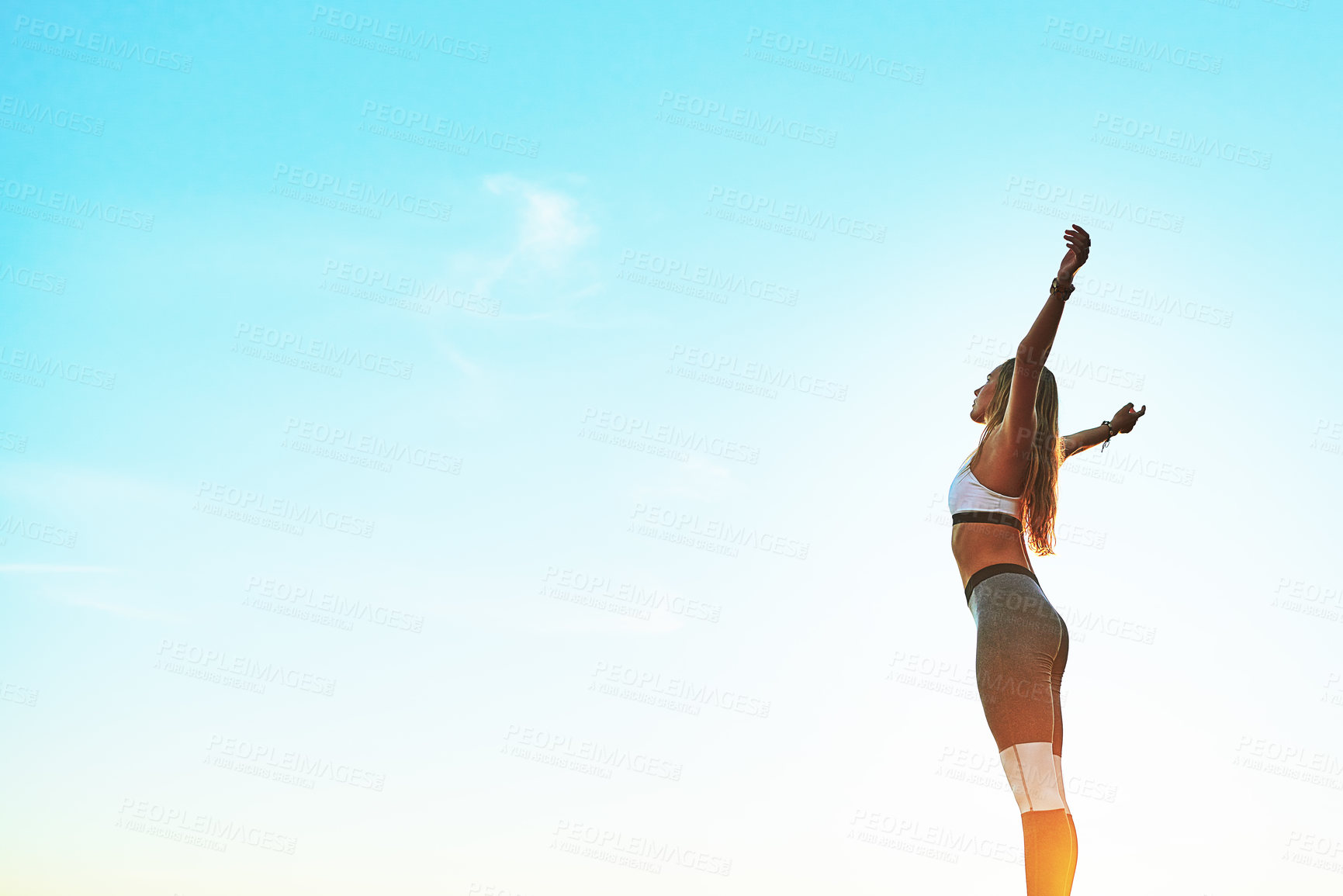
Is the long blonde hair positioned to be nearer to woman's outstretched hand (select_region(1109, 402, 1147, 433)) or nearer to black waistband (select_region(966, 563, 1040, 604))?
black waistband (select_region(966, 563, 1040, 604))

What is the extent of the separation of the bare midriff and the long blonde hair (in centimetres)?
13

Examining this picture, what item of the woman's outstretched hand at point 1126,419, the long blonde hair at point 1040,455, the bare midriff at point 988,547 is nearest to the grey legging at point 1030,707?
Result: the bare midriff at point 988,547

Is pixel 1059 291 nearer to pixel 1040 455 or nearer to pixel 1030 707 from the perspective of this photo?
pixel 1040 455

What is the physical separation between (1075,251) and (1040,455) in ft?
2.81

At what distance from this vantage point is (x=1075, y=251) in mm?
3590

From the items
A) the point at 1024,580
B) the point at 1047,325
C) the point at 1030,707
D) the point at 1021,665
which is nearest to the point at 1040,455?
the point at 1024,580

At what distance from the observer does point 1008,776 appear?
3609 mm

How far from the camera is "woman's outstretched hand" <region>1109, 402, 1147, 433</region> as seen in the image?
5.15 metres

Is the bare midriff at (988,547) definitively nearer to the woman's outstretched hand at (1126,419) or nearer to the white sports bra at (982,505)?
the white sports bra at (982,505)

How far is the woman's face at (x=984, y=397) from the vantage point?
4.39 meters

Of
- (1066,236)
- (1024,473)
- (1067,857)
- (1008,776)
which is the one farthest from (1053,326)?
(1067,857)

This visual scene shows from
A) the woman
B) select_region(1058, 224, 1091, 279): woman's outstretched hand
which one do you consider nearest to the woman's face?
the woman

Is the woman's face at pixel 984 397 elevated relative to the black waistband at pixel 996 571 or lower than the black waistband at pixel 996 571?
elevated

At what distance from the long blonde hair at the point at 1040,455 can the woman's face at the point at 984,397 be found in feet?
0.27
